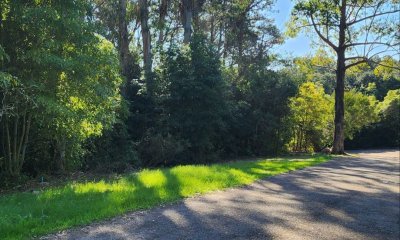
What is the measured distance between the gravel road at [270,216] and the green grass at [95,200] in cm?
35

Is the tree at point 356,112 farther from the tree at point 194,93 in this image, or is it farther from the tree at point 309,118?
the tree at point 194,93

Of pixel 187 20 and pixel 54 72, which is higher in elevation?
pixel 187 20

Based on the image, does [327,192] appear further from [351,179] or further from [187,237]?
[187,237]

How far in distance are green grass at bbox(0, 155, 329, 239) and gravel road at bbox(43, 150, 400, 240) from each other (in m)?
0.35

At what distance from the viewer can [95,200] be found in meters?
8.09

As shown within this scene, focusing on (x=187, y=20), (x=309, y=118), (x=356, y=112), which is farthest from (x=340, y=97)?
(x=356, y=112)

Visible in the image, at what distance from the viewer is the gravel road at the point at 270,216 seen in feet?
21.0

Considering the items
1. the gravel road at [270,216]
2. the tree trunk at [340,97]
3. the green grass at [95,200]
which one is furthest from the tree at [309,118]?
the green grass at [95,200]

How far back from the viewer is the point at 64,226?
6336mm

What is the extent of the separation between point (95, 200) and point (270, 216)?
3.35 meters

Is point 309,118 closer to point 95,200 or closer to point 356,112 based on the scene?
point 356,112

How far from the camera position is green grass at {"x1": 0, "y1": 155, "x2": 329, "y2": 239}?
21.0ft

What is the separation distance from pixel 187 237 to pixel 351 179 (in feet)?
29.0

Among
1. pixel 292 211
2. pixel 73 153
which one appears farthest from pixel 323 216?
pixel 73 153
